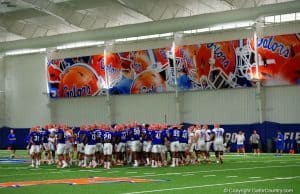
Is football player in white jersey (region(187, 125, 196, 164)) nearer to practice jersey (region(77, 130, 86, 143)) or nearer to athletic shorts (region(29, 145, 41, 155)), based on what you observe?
practice jersey (region(77, 130, 86, 143))

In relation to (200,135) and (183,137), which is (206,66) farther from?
(183,137)

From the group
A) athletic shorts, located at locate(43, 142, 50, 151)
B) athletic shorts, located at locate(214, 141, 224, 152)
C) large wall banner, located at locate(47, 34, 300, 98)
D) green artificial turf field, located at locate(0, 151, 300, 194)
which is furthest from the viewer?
large wall banner, located at locate(47, 34, 300, 98)

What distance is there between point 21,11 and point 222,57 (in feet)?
56.6

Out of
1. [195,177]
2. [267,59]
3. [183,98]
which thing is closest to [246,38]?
[267,59]

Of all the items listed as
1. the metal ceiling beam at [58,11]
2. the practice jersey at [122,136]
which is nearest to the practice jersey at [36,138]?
the practice jersey at [122,136]

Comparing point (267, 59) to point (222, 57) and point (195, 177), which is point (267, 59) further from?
point (195, 177)

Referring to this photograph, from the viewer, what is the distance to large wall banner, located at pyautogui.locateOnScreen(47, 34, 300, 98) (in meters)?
40.4

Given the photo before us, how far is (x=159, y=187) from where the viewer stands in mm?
18656

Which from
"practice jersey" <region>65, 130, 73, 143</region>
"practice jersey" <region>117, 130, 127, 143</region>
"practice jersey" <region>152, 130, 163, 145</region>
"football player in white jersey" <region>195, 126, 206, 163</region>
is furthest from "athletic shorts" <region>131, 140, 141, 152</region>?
"practice jersey" <region>65, 130, 73, 143</region>

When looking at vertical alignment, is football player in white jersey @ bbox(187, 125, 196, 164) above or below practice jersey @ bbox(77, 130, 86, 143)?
below

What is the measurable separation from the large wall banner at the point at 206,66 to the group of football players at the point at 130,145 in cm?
1156

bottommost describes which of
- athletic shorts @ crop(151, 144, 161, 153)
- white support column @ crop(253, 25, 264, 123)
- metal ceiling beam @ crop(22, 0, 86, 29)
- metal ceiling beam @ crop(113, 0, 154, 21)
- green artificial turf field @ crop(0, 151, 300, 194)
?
green artificial turf field @ crop(0, 151, 300, 194)

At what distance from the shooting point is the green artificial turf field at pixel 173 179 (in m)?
17.8

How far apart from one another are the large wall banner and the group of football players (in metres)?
11.6
